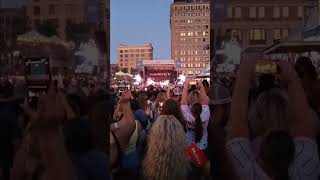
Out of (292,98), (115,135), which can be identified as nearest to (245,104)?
A: (292,98)

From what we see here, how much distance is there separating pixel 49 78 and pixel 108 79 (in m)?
0.57

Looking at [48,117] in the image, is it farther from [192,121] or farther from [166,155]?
[192,121]

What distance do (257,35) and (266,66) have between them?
16 centimetres

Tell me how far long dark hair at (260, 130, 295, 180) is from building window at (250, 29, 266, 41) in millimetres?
522

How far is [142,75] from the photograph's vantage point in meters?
32.5

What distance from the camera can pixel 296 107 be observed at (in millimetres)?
2889

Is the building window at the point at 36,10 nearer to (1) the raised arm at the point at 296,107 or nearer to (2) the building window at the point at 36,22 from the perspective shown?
(2) the building window at the point at 36,22

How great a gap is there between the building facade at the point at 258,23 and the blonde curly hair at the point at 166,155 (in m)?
1.48

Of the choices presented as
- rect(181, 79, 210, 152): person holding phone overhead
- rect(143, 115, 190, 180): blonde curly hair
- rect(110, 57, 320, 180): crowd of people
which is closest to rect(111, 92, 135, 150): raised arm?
rect(143, 115, 190, 180): blonde curly hair

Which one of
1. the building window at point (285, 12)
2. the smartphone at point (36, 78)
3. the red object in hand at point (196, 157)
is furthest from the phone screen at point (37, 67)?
the red object in hand at point (196, 157)

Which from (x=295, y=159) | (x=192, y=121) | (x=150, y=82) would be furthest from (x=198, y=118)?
(x=150, y=82)

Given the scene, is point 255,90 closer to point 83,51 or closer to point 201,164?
point 83,51

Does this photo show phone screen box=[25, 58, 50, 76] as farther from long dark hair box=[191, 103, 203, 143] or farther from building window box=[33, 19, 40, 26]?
long dark hair box=[191, 103, 203, 143]

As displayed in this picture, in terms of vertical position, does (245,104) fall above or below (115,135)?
above
